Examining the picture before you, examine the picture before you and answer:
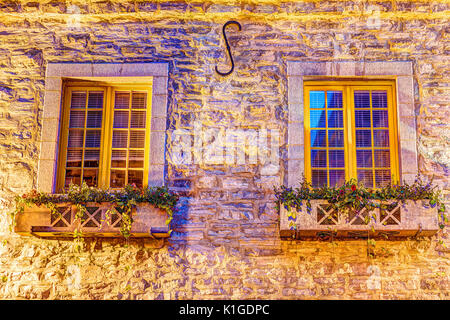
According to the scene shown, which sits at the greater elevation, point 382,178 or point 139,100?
point 139,100

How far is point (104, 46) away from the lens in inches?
233

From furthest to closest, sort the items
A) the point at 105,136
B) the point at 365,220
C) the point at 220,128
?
1. the point at 105,136
2. the point at 220,128
3. the point at 365,220

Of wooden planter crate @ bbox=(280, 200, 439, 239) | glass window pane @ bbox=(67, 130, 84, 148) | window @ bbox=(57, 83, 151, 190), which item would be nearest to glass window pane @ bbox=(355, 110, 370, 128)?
wooden planter crate @ bbox=(280, 200, 439, 239)

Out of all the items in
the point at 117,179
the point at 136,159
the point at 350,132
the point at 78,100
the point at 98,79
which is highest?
the point at 98,79

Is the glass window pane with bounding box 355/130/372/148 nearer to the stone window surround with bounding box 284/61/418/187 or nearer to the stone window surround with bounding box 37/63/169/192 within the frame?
the stone window surround with bounding box 284/61/418/187

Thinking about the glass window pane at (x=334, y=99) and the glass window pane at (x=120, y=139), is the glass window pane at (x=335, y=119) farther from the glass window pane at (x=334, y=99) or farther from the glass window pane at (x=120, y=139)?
the glass window pane at (x=120, y=139)

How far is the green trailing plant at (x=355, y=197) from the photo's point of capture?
5.03m

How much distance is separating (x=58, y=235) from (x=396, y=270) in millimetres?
3429

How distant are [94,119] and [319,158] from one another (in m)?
2.50

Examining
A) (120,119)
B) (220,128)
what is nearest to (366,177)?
(220,128)

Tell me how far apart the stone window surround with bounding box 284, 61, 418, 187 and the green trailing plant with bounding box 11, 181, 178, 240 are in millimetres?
1310

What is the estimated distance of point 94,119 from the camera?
5.86m

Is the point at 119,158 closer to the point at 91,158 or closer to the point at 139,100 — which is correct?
the point at 91,158

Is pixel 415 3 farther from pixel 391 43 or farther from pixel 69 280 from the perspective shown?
pixel 69 280
